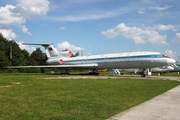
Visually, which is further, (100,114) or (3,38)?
(3,38)

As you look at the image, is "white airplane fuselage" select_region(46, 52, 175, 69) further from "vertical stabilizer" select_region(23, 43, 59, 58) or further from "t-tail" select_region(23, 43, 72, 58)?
"vertical stabilizer" select_region(23, 43, 59, 58)

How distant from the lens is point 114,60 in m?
34.8

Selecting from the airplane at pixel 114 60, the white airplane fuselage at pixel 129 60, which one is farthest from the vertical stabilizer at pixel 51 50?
the white airplane fuselage at pixel 129 60

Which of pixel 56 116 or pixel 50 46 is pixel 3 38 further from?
pixel 56 116

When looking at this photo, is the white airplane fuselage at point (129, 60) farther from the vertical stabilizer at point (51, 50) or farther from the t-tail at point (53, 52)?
the vertical stabilizer at point (51, 50)

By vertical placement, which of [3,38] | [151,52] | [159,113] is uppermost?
[3,38]

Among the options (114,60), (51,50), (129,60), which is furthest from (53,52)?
(129,60)

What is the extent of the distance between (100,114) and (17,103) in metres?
3.25

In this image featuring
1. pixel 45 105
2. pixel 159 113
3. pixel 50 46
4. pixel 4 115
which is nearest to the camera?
pixel 4 115

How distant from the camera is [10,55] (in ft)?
237

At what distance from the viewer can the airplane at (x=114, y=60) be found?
29562 mm

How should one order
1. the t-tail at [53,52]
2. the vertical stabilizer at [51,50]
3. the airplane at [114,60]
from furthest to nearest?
the vertical stabilizer at [51,50] → the t-tail at [53,52] → the airplane at [114,60]

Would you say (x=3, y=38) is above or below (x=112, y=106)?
above

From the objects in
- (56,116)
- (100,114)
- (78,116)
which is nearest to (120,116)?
(100,114)
